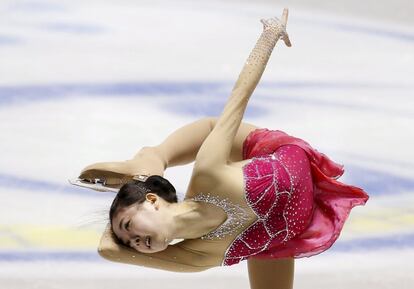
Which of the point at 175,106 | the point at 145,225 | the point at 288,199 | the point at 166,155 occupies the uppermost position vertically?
the point at 175,106

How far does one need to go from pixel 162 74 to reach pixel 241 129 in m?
2.87

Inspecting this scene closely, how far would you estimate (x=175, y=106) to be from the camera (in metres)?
5.15

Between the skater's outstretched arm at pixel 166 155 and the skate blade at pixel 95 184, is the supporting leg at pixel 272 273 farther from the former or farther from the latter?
the skate blade at pixel 95 184

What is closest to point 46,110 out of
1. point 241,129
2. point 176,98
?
point 176,98

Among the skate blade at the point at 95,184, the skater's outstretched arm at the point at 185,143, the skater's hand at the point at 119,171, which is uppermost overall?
the skater's outstretched arm at the point at 185,143

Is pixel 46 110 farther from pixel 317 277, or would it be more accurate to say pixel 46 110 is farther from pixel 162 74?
pixel 317 277

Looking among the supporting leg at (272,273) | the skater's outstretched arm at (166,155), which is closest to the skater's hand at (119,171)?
the skater's outstretched arm at (166,155)

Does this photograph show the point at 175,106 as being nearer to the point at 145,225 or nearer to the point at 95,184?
the point at 95,184

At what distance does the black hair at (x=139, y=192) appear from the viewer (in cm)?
253

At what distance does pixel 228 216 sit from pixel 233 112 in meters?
0.28

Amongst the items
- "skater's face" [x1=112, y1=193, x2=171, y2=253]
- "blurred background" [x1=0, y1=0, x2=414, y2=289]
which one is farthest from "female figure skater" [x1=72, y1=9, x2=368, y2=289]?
"blurred background" [x1=0, y1=0, x2=414, y2=289]

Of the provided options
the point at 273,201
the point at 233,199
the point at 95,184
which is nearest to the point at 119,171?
the point at 95,184

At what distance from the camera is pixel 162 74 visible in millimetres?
5695

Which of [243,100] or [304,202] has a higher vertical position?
[243,100]
